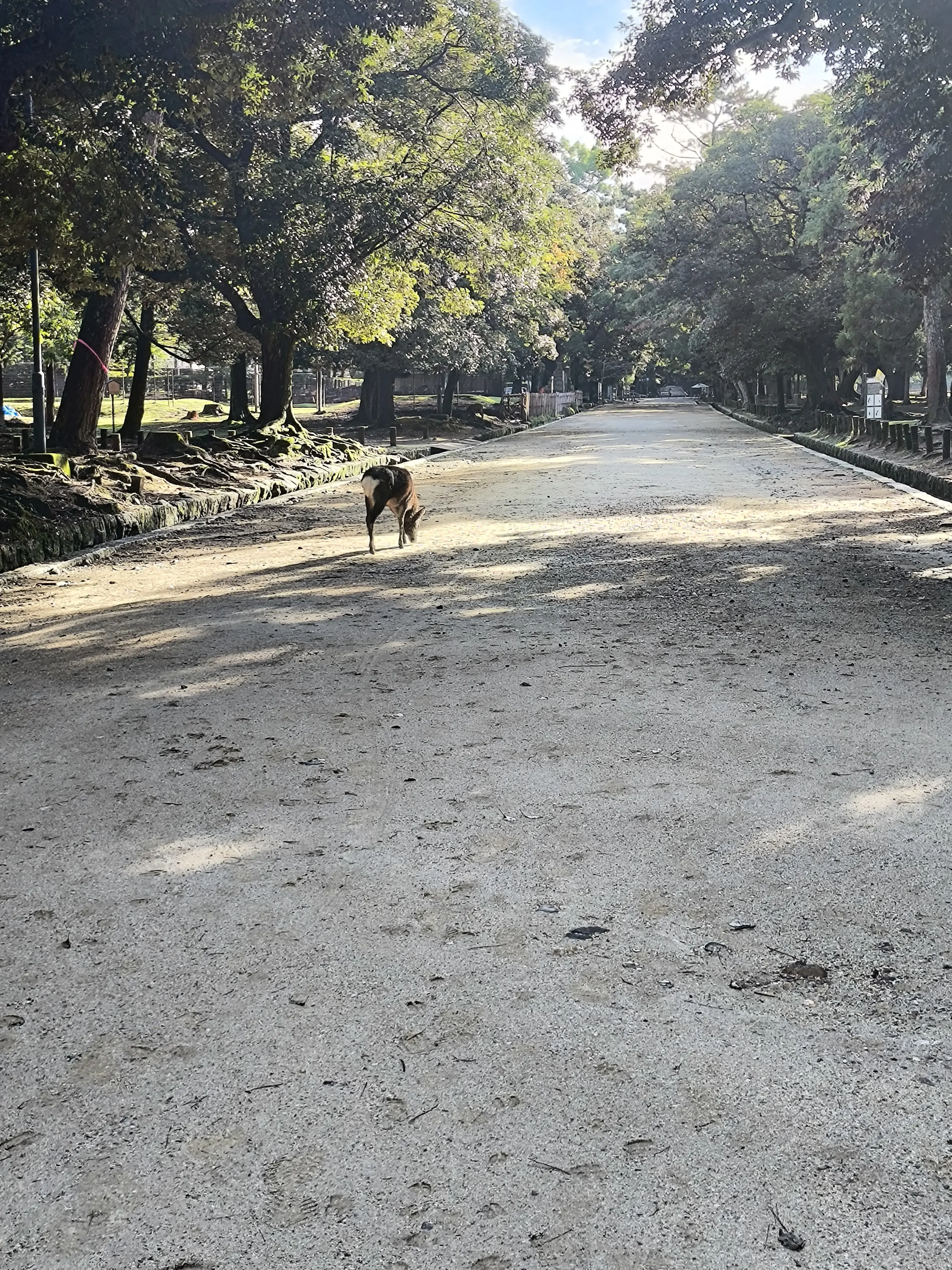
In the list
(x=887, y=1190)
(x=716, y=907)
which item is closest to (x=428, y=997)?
(x=716, y=907)

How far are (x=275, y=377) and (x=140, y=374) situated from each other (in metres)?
5.36

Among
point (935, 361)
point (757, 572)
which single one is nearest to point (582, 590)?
point (757, 572)

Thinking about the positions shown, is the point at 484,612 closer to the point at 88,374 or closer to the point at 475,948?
the point at 475,948

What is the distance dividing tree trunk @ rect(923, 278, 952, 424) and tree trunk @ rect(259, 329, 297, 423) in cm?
1433

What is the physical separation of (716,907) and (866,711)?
256cm

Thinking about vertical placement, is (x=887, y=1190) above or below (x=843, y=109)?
below

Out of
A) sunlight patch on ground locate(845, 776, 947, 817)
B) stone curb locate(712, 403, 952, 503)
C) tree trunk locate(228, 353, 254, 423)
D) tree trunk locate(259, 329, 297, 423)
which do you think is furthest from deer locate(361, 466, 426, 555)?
tree trunk locate(228, 353, 254, 423)

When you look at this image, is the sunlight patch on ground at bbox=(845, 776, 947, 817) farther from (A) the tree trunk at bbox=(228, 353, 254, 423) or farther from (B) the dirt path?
(A) the tree trunk at bbox=(228, 353, 254, 423)

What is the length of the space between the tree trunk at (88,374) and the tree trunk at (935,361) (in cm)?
1825

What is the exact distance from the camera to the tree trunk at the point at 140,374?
28.5 m

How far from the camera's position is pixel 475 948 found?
3.49 m

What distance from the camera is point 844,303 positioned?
3769cm

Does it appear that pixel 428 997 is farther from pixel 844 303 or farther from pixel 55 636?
pixel 844 303

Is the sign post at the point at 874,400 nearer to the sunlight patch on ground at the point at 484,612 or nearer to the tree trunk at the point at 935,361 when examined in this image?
the tree trunk at the point at 935,361
